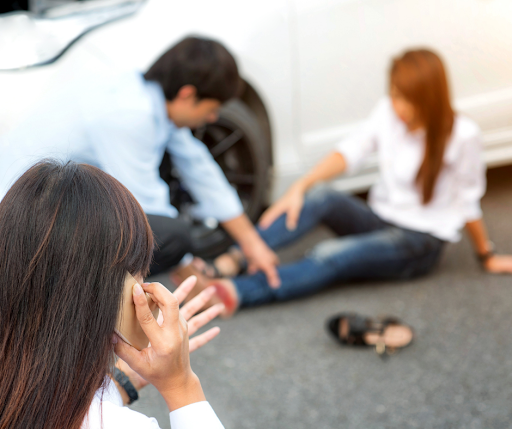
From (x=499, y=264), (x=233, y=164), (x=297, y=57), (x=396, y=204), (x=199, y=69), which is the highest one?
(x=199, y=69)

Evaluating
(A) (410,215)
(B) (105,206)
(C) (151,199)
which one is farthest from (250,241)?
(B) (105,206)

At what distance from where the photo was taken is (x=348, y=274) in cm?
229

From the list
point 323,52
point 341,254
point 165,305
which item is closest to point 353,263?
point 341,254

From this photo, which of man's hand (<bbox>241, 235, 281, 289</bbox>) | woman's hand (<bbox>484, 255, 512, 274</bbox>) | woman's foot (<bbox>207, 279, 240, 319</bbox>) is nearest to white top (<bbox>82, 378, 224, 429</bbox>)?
woman's foot (<bbox>207, 279, 240, 319</bbox>)

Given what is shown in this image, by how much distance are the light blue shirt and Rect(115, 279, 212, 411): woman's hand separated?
959 mm

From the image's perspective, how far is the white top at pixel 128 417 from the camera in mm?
815

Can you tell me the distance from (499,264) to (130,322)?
6.24 ft

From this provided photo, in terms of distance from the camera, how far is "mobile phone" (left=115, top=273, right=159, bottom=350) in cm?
85

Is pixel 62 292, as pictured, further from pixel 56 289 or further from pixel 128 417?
pixel 128 417

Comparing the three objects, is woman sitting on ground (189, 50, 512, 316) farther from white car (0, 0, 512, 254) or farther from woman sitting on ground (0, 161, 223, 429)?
woman sitting on ground (0, 161, 223, 429)

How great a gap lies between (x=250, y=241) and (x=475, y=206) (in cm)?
95

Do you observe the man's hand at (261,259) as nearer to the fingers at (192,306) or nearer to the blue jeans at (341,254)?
the blue jeans at (341,254)

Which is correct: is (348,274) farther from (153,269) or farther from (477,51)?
(477,51)

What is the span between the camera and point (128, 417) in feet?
2.68
